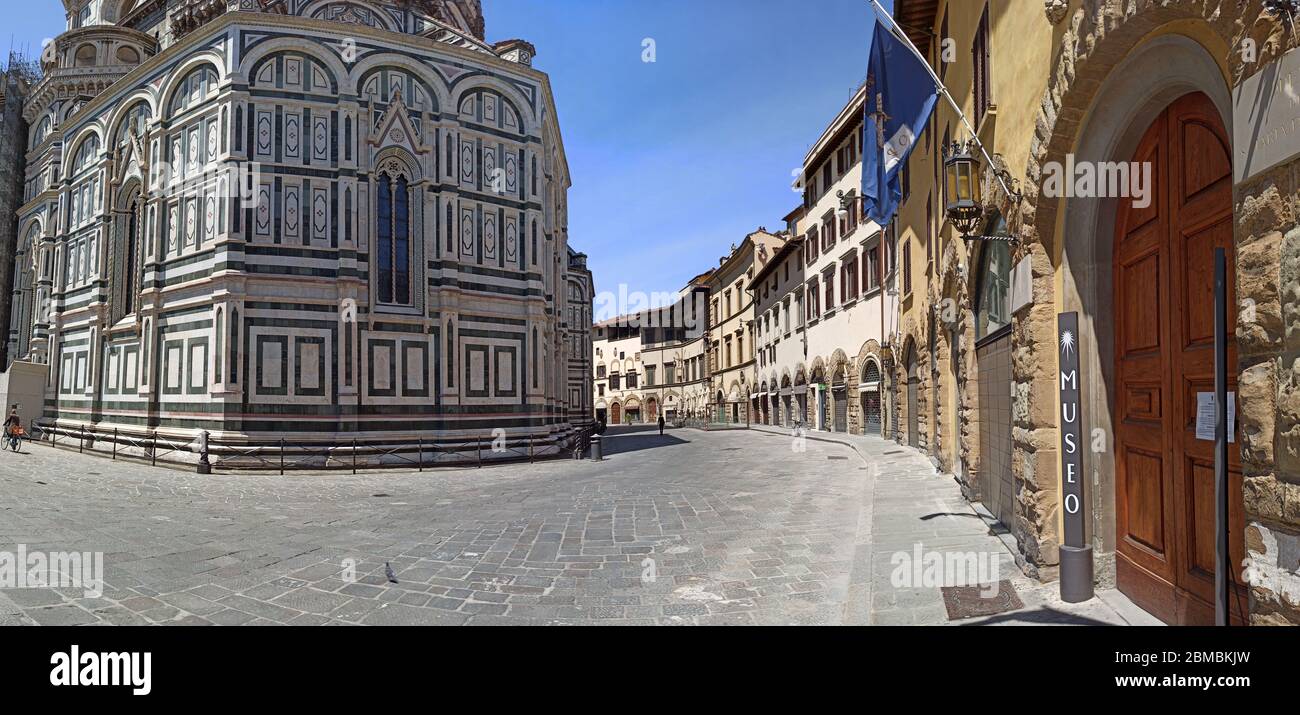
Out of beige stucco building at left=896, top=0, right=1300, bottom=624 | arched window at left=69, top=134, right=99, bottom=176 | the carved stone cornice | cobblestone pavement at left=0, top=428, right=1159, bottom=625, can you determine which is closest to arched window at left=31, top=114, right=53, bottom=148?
→ arched window at left=69, top=134, right=99, bottom=176

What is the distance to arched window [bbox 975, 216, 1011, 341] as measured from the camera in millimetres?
7160

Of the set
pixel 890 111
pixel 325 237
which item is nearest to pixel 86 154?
pixel 325 237

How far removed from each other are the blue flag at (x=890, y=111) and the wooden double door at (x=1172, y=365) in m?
4.01

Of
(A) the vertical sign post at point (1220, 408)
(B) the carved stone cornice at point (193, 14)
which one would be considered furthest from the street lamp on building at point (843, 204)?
(A) the vertical sign post at point (1220, 408)

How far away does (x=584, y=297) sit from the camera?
42.6 m

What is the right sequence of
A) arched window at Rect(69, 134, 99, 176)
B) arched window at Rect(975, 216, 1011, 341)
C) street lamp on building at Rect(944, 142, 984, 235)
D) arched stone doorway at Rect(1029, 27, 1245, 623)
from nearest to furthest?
A: arched stone doorway at Rect(1029, 27, 1245, 623) → street lamp on building at Rect(944, 142, 984, 235) → arched window at Rect(975, 216, 1011, 341) → arched window at Rect(69, 134, 99, 176)

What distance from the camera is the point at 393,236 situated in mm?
18359

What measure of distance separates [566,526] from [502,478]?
657 cm

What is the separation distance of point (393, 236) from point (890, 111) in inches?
544

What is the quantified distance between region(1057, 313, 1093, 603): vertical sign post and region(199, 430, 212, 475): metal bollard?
56.2 ft

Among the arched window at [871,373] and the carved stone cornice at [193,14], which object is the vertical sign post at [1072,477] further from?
the carved stone cornice at [193,14]

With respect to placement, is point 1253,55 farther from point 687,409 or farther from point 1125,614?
point 687,409

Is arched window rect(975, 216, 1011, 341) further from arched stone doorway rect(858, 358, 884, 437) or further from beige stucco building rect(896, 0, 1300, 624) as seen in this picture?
arched stone doorway rect(858, 358, 884, 437)
